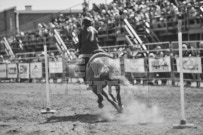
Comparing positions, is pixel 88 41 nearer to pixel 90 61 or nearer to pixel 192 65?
pixel 90 61

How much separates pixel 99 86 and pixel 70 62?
12.6 metres

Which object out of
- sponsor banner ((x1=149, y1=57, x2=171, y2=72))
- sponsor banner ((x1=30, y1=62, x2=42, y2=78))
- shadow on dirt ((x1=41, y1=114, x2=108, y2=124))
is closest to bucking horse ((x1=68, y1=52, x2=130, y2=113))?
shadow on dirt ((x1=41, y1=114, x2=108, y2=124))

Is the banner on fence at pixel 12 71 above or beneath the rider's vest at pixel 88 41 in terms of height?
beneath

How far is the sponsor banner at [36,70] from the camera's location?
2371 centimetres

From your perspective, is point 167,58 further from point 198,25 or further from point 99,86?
point 99,86

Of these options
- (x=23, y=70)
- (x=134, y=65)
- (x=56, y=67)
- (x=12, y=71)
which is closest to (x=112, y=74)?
(x=134, y=65)

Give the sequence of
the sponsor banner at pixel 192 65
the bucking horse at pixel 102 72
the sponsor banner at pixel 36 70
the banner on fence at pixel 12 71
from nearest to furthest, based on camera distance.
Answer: the bucking horse at pixel 102 72 < the sponsor banner at pixel 192 65 < the sponsor banner at pixel 36 70 < the banner on fence at pixel 12 71

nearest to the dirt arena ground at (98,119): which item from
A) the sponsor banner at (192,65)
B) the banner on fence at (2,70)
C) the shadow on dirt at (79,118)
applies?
the shadow on dirt at (79,118)

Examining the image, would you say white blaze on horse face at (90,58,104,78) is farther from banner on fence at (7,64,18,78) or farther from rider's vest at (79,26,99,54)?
banner on fence at (7,64,18,78)

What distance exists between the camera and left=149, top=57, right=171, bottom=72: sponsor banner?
16.7 m

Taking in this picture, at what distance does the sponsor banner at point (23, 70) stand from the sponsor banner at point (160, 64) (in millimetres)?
9676

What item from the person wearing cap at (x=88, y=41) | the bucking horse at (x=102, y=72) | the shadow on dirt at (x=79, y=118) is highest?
the person wearing cap at (x=88, y=41)

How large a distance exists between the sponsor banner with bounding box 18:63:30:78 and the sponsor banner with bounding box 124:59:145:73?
8.30 meters

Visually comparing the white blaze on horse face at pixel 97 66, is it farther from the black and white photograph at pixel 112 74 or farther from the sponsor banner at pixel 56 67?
the sponsor banner at pixel 56 67
